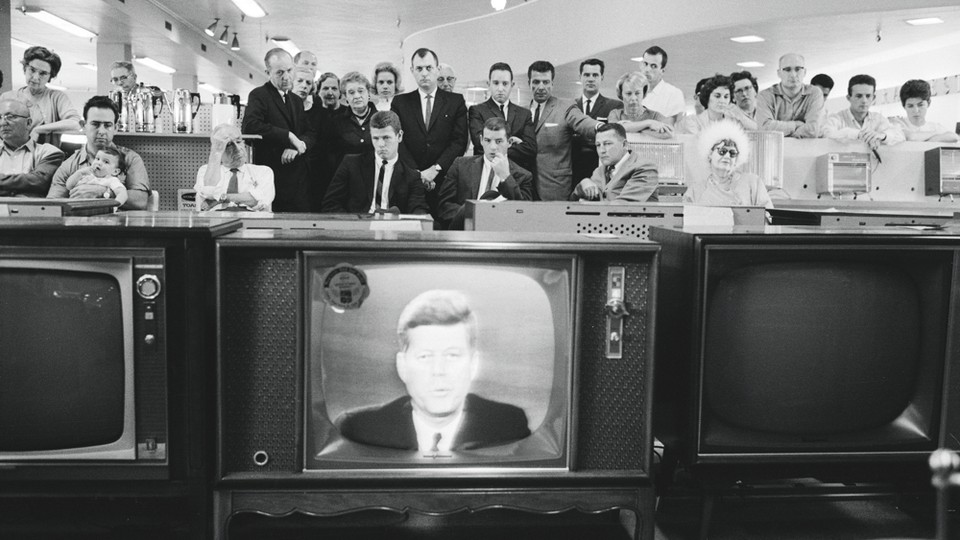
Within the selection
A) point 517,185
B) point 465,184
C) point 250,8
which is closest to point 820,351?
point 517,185

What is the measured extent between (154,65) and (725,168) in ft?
41.4

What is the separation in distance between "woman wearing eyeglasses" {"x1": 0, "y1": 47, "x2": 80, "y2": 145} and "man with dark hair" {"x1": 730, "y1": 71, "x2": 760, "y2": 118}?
443 centimetres

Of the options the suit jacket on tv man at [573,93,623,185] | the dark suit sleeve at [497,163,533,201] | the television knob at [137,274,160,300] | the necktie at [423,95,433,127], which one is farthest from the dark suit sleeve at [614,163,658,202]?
the television knob at [137,274,160,300]

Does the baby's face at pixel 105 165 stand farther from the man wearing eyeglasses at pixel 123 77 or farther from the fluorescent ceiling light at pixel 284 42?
the fluorescent ceiling light at pixel 284 42

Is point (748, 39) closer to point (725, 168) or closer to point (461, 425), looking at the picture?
point (725, 168)

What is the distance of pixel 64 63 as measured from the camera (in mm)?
16141

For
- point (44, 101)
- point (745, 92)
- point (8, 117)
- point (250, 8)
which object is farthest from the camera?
point (250, 8)

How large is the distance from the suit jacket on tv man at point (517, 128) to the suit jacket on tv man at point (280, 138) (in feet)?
3.49

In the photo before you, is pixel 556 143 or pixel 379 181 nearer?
pixel 379 181

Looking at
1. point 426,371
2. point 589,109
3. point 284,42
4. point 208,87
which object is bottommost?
point 426,371

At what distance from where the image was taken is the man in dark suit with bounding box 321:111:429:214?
14.2 ft

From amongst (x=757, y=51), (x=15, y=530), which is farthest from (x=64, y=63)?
(x=15, y=530)

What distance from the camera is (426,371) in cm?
167

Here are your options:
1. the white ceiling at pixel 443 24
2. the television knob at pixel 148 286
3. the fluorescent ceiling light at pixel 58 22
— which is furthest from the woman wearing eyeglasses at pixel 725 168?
the fluorescent ceiling light at pixel 58 22
